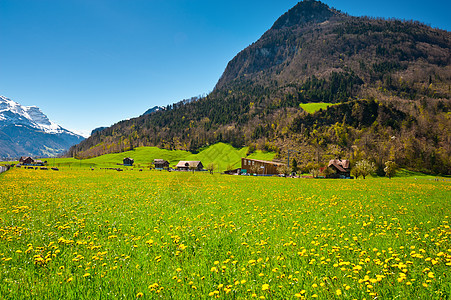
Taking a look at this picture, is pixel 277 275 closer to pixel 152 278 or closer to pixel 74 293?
pixel 152 278

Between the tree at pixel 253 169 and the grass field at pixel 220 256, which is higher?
the grass field at pixel 220 256

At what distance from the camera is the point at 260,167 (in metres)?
141

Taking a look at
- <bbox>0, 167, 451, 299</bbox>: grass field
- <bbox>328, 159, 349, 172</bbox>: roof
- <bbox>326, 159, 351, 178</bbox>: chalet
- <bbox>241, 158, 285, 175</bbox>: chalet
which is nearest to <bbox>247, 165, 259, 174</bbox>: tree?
<bbox>241, 158, 285, 175</bbox>: chalet

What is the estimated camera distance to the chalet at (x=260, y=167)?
13725 cm

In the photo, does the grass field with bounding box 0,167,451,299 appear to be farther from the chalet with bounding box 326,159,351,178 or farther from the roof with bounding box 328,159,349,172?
the roof with bounding box 328,159,349,172

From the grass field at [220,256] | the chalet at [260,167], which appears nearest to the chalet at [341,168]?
the chalet at [260,167]

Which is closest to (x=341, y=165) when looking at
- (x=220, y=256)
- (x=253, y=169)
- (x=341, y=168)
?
(x=341, y=168)

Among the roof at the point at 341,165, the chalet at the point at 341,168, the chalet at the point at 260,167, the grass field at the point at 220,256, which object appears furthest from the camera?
the chalet at the point at 260,167

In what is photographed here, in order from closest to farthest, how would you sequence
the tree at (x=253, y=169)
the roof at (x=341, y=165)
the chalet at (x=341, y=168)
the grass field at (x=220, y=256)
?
1. the grass field at (x=220, y=256)
2. the chalet at (x=341, y=168)
3. the roof at (x=341, y=165)
4. the tree at (x=253, y=169)

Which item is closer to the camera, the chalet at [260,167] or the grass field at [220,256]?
the grass field at [220,256]

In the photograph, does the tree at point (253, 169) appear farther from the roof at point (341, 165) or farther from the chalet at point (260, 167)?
the roof at point (341, 165)

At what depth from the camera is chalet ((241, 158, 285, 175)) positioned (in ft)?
450

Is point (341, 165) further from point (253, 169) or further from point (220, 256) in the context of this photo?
point (220, 256)

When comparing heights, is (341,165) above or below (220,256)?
below
